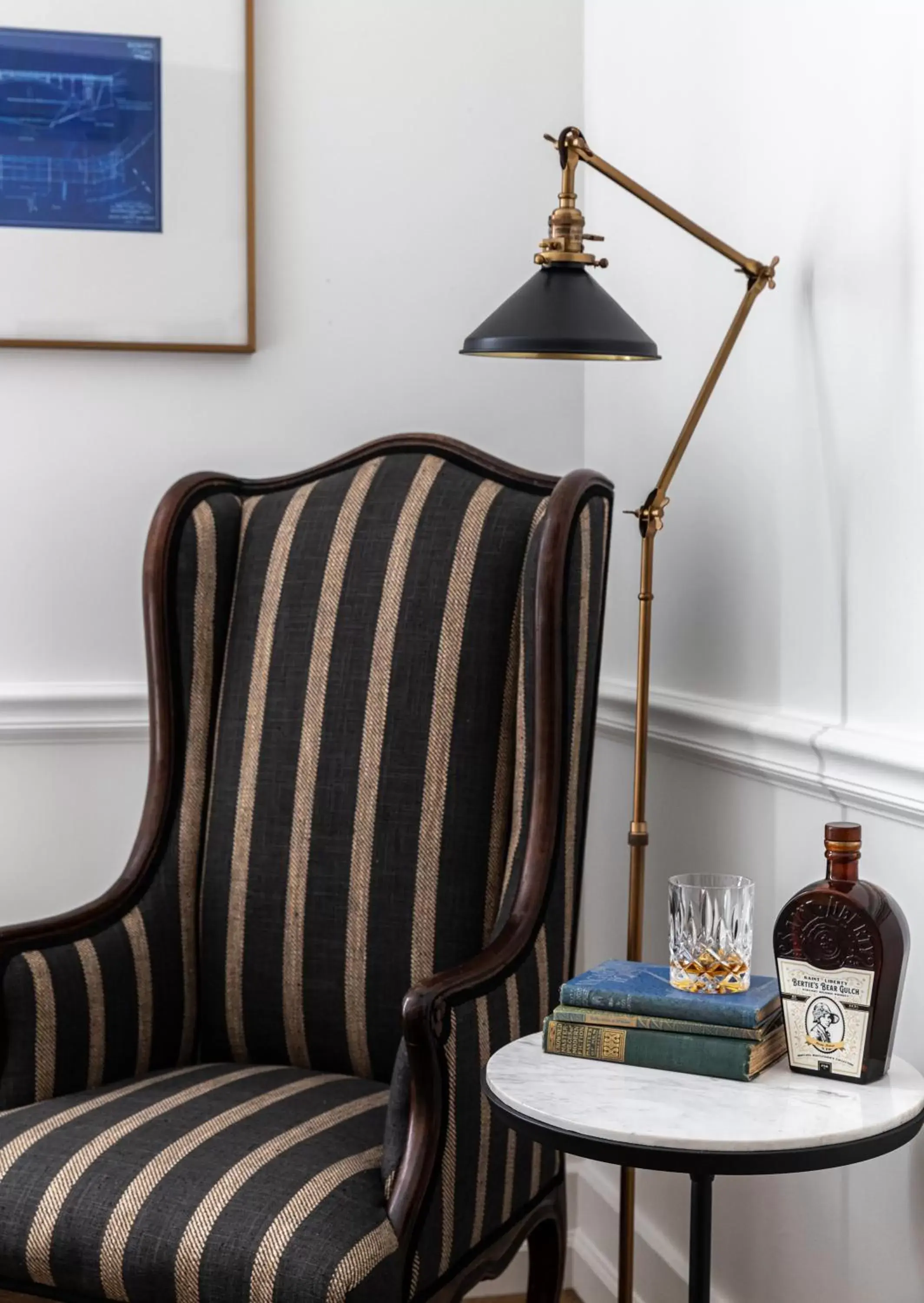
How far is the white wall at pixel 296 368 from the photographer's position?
219 cm

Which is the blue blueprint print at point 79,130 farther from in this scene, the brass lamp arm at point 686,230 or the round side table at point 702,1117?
the round side table at point 702,1117

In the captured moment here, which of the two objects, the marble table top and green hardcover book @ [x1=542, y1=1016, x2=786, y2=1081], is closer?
the marble table top

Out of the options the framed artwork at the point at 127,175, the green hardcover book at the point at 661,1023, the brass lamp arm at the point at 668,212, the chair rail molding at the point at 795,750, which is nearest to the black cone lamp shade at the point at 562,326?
the brass lamp arm at the point at 668,212

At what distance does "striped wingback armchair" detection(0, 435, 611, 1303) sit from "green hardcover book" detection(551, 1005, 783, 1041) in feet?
0.51

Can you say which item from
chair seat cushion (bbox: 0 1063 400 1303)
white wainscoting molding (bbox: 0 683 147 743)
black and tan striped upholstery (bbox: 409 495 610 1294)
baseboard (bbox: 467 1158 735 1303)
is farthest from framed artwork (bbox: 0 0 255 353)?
baseboard (bbox: 467 1158 735 1303)

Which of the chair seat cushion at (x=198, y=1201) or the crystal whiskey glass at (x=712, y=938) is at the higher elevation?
the crystal whiskey glass at (x=712, y=938)

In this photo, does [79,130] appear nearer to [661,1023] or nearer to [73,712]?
[73,712]

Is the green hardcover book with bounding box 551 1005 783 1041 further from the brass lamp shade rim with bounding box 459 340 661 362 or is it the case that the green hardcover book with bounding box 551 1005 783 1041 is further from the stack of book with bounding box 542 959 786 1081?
the brass lamp shade rim with bounding box 459 340 661 362

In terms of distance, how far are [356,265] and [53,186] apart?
1.53ft

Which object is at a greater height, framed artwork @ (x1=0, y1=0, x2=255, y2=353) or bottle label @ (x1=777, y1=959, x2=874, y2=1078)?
framed artwork @ (x1=0, y1=0, x2=255, y2=353)

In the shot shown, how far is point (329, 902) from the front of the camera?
179cm

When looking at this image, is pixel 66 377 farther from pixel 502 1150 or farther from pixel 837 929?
pixel 837 929

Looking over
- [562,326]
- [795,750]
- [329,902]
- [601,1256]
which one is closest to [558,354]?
[562,326]

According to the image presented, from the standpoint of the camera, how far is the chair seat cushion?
1291 mm
